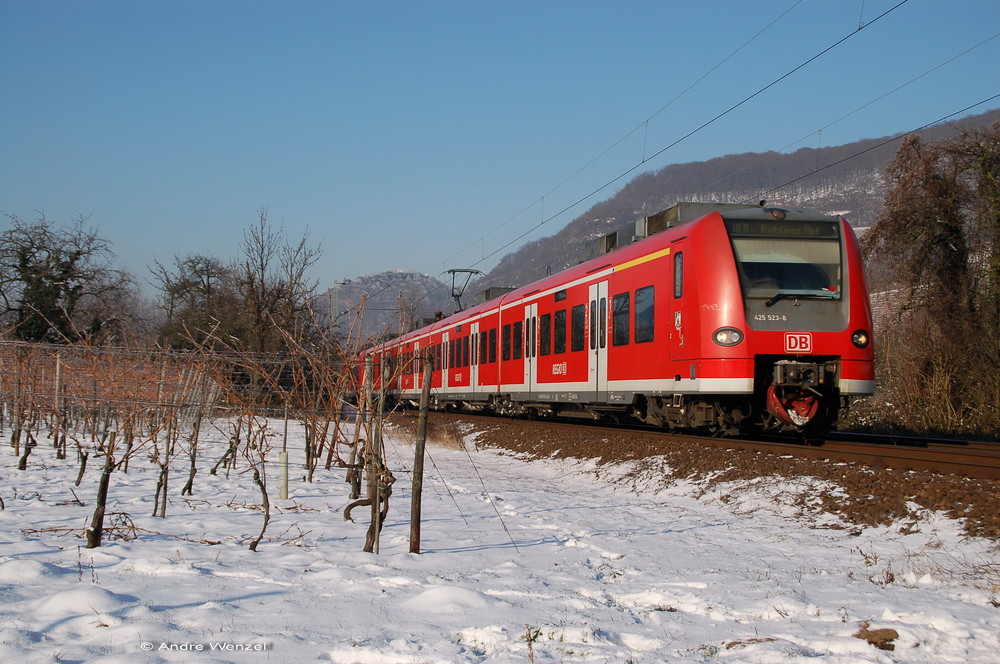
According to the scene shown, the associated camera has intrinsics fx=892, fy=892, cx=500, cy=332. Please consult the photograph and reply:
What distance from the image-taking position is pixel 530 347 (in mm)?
18641

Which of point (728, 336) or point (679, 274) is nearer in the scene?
point (728, 336)

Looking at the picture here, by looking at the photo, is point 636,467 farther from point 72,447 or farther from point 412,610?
point 72,447

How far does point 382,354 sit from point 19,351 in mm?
7277

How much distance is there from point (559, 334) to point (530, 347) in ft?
6.13

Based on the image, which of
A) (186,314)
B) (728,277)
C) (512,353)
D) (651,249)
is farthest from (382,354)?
(186,314)

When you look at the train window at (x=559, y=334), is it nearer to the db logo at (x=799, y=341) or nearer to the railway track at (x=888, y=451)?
the railway track at (x=888, y=451)

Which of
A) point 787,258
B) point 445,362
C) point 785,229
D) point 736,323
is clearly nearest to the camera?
point 736,323

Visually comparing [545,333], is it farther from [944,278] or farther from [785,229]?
[944,278]

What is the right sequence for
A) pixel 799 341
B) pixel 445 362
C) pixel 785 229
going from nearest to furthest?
1. pixel 799 341
2. pixel 785 229
3. pixel 445 362

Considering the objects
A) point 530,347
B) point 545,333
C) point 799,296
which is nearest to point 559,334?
point 545,333

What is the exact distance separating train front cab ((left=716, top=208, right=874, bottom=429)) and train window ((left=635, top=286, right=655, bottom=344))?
5.90 ft

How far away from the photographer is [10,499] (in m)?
8.61

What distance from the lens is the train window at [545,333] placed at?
17.4 meters

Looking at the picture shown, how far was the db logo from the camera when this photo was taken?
11016 mm
